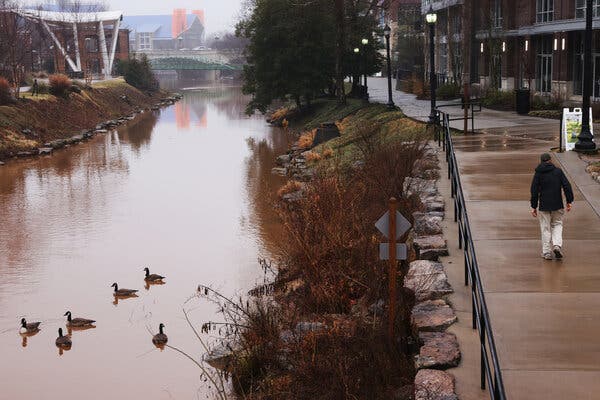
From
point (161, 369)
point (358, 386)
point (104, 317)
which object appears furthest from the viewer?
point (104, 317)

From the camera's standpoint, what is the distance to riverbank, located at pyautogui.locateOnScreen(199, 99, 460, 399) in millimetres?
11102

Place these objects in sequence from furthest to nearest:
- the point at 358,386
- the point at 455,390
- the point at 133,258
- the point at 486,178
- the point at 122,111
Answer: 1. the point at 122,111
2. the point at 133,258
3. the point at 486,178
4. the point at 358,386
5. the point at 455,390

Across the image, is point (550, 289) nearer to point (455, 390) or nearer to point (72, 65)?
point (455, 390)

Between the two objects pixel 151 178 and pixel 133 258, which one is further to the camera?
pixel 151 178

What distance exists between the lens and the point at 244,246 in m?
23.1

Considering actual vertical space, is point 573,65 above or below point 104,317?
above

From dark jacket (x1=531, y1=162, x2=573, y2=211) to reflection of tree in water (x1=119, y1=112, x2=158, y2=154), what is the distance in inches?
1452

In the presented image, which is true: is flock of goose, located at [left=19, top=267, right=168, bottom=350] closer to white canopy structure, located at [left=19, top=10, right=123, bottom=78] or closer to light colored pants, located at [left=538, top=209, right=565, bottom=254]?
light colored pants, located at [left=538, top=209, right=565, bottom=254]

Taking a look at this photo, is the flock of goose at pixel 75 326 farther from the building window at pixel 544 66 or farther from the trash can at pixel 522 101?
the building window at pixel 544 66

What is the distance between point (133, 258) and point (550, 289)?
13.4m

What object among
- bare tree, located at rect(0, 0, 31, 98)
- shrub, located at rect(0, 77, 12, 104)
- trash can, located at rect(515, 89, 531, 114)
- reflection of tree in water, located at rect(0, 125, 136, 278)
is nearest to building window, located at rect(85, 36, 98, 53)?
bare tree, located at rect(0, 0, 31, 98)

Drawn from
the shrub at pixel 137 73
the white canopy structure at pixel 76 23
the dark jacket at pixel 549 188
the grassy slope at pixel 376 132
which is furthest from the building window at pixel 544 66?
the white canopy structure at pixel 76 23

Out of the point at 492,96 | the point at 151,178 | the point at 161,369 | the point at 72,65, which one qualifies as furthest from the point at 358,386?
the point at 72,65

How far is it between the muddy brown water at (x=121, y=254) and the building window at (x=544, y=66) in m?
15.4
